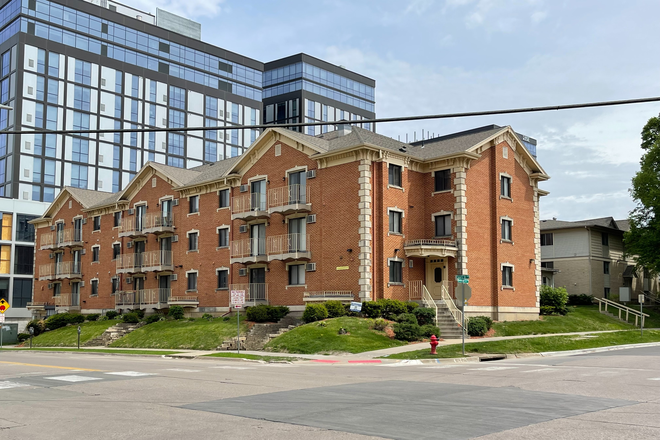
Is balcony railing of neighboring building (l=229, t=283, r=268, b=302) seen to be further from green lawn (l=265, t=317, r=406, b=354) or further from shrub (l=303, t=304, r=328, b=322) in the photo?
green lawn (l=265, t=317, r=406, b=354)

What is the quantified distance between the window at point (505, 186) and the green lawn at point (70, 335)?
27682 mm

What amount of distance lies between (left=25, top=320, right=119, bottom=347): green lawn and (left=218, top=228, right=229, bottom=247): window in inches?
404

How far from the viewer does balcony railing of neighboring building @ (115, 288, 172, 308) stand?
48469mm

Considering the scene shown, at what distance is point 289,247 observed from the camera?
39219mm

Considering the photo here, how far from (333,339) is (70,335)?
85.0 ft

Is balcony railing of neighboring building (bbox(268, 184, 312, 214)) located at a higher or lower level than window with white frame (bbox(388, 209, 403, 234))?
higher

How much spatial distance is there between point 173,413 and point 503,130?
33.0m

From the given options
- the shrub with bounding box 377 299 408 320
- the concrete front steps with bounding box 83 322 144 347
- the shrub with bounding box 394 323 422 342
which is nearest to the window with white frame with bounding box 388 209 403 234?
the shrub with bounding box 377 299 408 320

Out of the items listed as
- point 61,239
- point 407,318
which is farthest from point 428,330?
point 61,239

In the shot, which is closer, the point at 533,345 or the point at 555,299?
the point at 533,345

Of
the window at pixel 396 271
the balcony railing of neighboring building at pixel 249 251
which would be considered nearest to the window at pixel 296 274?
the balcony railing of neighboring building at pixel 249 251

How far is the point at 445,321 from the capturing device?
117ft

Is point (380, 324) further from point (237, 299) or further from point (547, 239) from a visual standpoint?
point (547, 239)

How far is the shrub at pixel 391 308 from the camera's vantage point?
3469cm
